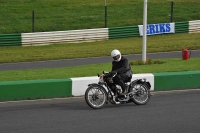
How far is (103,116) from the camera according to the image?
12.9m

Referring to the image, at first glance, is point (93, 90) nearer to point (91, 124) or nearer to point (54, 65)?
point (91, 124)

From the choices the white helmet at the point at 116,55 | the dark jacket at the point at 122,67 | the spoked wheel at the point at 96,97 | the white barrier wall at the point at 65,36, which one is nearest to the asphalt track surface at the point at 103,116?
the spoked wheel at the point at 96,97

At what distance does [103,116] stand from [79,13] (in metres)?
27.4

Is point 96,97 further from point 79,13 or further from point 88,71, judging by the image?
point 79,13

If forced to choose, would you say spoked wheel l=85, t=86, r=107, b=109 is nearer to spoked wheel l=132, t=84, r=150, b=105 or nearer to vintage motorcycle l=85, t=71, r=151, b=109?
vintage motorcycle l=85, t=71, r=151, b=109

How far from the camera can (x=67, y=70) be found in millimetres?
19797

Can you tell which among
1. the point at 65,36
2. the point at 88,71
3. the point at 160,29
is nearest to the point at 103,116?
the point at 88,71

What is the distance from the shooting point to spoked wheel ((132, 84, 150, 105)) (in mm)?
14305

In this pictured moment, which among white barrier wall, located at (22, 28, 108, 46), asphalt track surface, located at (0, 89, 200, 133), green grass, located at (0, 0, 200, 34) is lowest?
asphalt track surface, located at (0, 89, 200, 133)

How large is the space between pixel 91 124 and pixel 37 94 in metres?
3.82

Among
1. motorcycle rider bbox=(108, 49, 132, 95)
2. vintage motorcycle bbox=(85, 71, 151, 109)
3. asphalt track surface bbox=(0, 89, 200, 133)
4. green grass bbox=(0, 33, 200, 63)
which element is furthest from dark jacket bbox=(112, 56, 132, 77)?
green grass bbox=(0, 33, 200, 63)

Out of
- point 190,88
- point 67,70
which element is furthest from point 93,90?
point 67,70

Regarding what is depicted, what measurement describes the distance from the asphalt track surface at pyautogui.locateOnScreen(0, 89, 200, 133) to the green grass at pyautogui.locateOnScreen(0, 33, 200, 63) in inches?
558

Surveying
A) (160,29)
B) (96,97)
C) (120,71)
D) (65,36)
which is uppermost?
(160,29)
